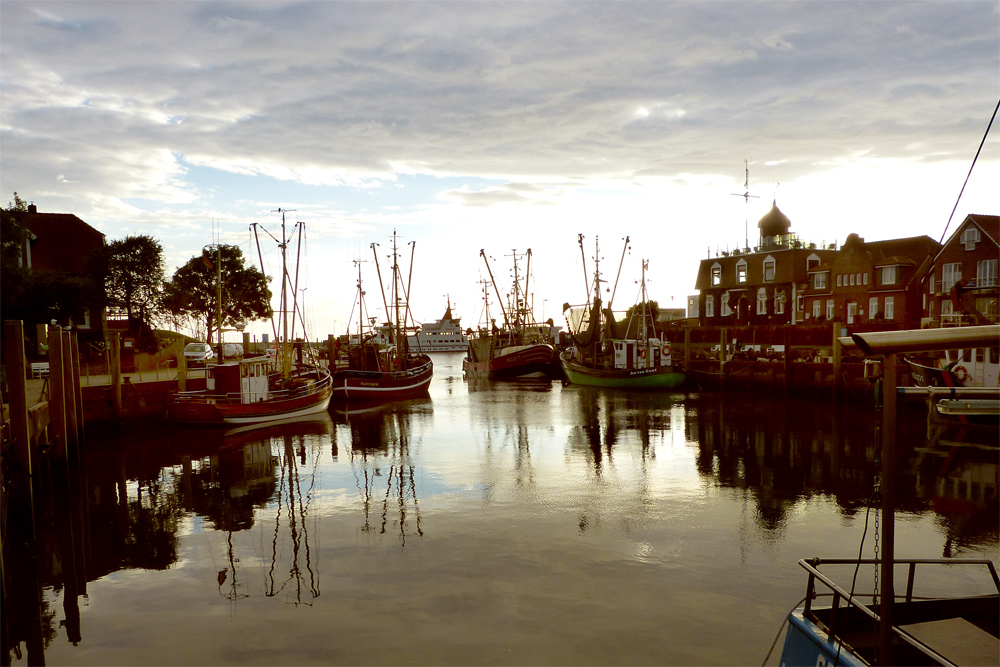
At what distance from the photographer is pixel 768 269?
64.0 meters

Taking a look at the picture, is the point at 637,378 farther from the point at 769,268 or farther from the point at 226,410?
the point at 226,410

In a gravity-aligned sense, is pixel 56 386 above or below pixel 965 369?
above

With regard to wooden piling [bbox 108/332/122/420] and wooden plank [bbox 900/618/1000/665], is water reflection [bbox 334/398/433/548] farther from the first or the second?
wooden piling [bbox 108/332/122/420]

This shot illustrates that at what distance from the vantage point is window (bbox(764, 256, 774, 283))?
6359 cm

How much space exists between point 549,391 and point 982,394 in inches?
1837

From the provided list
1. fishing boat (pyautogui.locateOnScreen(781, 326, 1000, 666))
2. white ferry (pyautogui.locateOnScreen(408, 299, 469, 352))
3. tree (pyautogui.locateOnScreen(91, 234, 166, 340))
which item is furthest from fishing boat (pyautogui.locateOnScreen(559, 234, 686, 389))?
white ferry (pyautogui.locateOnScreen(408, 299, 469, 352))

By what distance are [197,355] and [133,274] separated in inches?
294

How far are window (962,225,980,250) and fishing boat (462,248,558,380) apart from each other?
35361mm

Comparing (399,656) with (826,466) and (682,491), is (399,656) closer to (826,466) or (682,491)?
(682,491)

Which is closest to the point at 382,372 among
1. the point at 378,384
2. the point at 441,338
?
the point at 378,384

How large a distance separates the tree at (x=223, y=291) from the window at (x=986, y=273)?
5528cm

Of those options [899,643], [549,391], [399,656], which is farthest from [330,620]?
[549,391]

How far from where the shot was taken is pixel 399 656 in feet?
32.0

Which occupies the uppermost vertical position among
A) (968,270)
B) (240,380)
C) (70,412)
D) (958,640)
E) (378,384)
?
(968,270)
